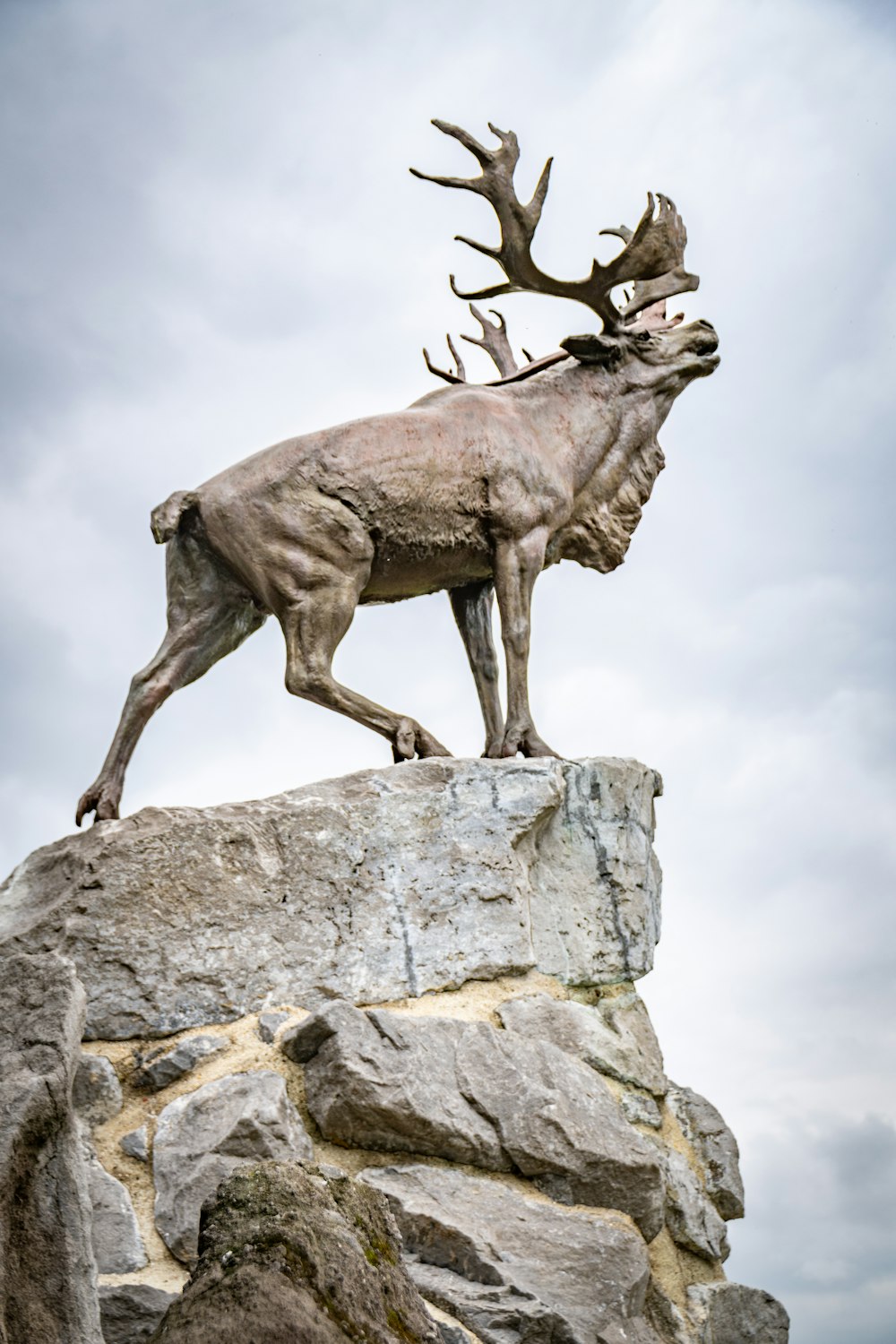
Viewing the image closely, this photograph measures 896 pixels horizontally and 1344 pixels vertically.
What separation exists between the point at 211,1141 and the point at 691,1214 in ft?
6.70

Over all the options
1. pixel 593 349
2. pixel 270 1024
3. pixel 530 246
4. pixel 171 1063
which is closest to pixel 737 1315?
pixel 270 1024

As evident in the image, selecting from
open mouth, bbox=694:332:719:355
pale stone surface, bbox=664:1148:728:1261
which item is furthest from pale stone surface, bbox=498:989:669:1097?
open mouth, bbox=694:332:719:355

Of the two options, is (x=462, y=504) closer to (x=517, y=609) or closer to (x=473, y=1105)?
(x=517, y=609)

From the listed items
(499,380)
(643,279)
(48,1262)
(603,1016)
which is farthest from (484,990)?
(643,279)

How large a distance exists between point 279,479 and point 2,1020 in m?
3.01

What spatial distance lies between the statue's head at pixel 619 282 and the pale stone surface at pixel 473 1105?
3621 millimetres

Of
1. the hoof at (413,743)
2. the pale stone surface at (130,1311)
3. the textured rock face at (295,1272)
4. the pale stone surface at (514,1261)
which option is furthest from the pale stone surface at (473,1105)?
the textured rock face at (295,1272)

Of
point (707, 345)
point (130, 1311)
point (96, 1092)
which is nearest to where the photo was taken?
point (130, 1311)

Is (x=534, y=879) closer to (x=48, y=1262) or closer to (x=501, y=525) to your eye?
(x=501, y=525)

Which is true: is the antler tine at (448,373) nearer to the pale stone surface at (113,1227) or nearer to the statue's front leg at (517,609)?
the statue's front leg at (517,609)

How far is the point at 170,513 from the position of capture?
7348mm

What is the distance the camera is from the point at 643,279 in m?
8.50

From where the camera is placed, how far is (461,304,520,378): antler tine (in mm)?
9227

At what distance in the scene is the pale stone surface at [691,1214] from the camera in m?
6.54
